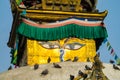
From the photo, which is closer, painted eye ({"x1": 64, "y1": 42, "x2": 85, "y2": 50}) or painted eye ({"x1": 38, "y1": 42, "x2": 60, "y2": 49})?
painted eye ({"x1": 38, "y1": 42, "x2": 60, "y2": 49})

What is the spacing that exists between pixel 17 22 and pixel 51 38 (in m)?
1.64

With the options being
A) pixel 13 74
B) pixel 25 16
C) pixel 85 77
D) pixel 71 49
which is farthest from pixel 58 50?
pixel 85 77

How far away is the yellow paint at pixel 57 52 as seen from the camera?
20.6 meters

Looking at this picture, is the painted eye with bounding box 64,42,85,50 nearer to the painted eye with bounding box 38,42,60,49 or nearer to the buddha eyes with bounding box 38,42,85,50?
the buddha eyes with bounding box 38,42,85,50

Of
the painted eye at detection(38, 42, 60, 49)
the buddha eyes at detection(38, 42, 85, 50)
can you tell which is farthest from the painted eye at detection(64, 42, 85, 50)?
the painted eye at detection(38, 42, 60, 49)

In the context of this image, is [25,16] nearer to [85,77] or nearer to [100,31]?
[100,31]

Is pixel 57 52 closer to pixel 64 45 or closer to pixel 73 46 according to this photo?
pixel 64 45

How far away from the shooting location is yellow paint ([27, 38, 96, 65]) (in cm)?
2064

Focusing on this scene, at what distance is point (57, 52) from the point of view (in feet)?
68.6

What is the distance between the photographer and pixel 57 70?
15.3 m

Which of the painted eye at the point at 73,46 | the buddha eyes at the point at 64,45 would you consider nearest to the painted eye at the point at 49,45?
the buddha eyes at the point at 64,45

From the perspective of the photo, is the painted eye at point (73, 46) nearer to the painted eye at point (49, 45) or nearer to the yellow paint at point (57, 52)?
the yellow paint at point (57, 52)

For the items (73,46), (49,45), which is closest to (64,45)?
(73,46)

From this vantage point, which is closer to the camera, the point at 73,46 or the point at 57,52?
the point at 57,52
